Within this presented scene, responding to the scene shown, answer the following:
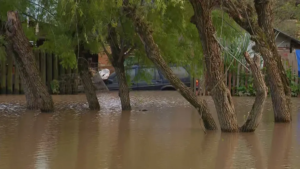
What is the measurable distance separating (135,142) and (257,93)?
2.81m

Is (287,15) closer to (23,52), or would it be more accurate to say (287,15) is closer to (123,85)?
(123,85)

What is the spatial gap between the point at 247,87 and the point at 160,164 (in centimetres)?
1530

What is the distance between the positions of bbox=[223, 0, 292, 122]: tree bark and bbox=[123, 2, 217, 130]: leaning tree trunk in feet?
6.29

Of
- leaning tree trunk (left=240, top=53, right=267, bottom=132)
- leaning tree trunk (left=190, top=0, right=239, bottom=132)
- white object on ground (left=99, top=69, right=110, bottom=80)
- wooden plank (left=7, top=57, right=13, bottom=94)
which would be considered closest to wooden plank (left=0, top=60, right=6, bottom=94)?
wooden plank (left=7, top=57, right=13, bottom=94)

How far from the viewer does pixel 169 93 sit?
24688 mm

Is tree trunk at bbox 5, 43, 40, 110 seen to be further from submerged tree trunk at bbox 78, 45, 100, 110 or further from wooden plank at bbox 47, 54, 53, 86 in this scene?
wooden plank at bbox 47, 54, 53, 86

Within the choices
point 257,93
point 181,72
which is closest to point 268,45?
point 257,93

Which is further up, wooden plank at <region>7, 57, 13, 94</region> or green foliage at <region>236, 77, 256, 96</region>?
wooden plank at <region>7, 57, 13, 94</region>

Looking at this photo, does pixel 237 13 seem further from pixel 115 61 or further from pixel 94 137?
pixel 115 61

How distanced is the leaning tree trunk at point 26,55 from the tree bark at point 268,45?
6.33 m

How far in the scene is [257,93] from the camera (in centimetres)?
1157

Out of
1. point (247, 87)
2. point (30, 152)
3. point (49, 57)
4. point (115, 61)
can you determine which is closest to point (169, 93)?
point (247, 87)

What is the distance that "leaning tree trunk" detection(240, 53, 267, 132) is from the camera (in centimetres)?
1130

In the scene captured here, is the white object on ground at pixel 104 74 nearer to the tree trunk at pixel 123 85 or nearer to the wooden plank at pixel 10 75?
the wooden plank at pixel 10 75
